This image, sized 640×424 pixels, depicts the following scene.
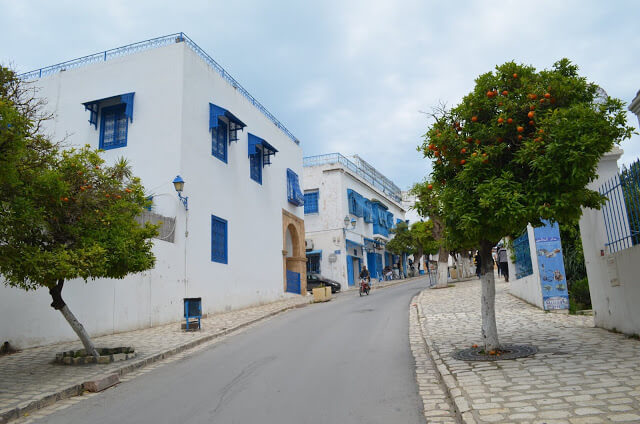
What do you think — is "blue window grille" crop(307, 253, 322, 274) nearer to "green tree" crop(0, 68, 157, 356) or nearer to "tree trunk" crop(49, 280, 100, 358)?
"green tree" crop(0, 68, 157, 356)

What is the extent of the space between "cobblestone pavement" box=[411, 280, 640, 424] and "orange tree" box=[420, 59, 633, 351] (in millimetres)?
1097

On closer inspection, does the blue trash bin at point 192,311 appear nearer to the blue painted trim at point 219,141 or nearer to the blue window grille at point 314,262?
the blue painted trim at point 219,141

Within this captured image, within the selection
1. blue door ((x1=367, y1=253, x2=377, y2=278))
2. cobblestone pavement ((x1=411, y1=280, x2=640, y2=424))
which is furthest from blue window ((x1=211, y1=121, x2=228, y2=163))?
blue door ((x1=367, y1=253, x2=377, y2=278))

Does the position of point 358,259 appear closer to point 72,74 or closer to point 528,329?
point 72,74

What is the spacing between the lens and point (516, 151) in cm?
680

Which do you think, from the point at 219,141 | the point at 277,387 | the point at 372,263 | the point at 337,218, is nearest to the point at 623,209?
the point at 277,387

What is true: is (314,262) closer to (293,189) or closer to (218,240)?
(293,189)

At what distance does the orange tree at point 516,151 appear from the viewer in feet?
20.4

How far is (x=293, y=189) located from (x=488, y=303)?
59.2 ft

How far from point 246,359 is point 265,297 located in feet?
39.3

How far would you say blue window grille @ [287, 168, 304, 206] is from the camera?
80.4 feet

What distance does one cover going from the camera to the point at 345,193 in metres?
33.7

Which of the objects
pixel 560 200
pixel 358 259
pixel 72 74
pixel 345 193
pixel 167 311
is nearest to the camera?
pixel 560 200

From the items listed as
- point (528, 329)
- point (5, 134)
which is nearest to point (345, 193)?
point (528, 329)
